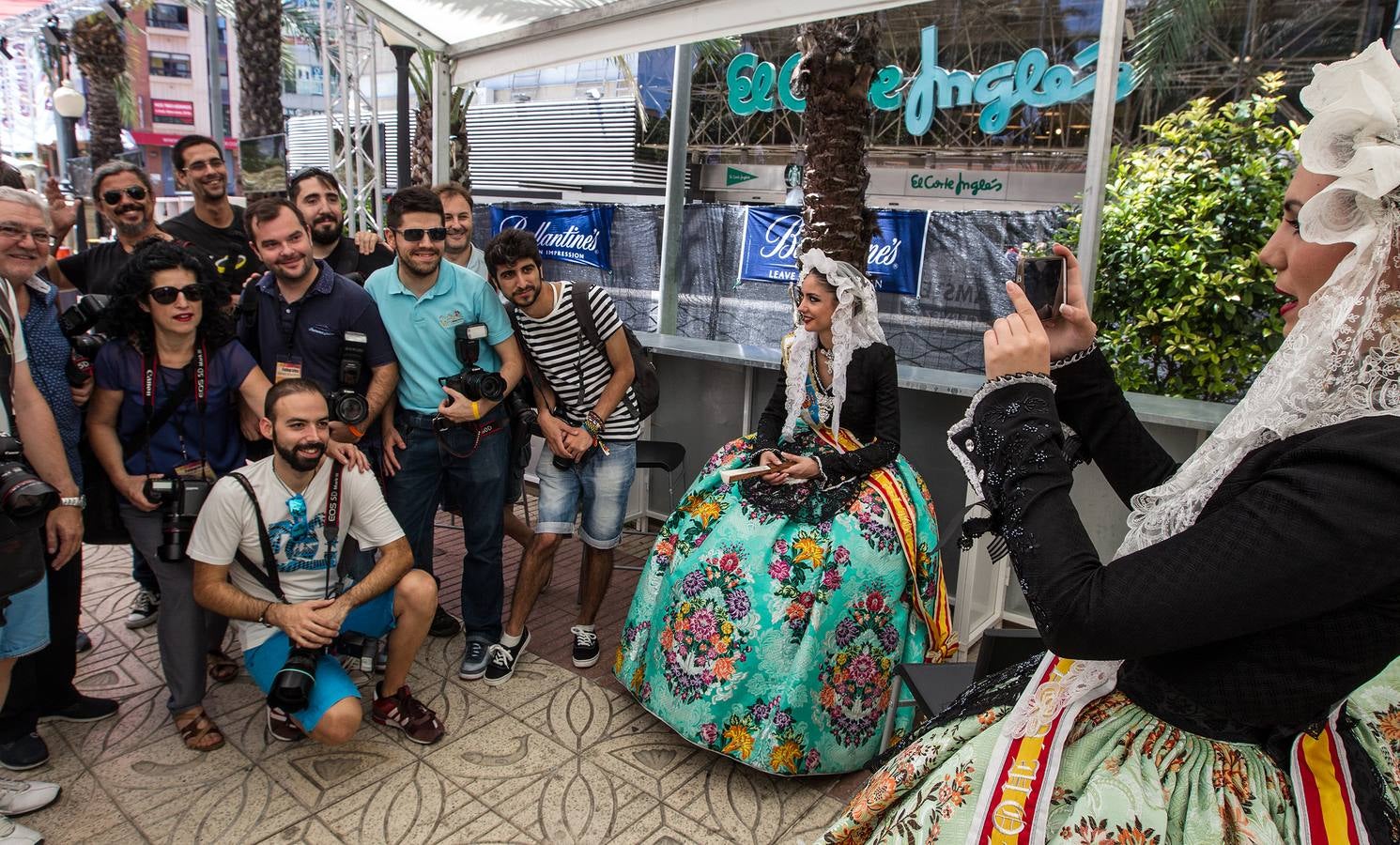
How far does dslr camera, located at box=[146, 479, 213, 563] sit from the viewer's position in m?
2.93

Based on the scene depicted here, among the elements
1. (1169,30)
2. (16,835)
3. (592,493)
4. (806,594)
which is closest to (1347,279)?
(806,594)

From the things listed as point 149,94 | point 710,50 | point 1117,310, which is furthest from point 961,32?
point 149,94

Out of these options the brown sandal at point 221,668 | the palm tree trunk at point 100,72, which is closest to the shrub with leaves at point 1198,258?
the brown sandal at point 221,668

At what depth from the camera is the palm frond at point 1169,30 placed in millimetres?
10273

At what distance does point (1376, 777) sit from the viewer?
1282mm

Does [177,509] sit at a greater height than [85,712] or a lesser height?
greater

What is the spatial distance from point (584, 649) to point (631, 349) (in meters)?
1.33

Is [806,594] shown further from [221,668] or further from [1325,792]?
[221,668]

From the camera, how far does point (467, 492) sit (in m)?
3.66

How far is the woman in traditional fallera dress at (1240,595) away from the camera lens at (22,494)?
91.7 inches

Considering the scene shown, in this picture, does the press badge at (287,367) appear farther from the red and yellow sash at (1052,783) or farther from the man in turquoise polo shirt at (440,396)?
the red and yellow sash at (1052,783)

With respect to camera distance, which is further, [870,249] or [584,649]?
[870,249]

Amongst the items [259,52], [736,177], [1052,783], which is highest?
[259,52]

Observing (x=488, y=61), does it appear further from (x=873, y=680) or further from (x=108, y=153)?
(x=108, y=153)
